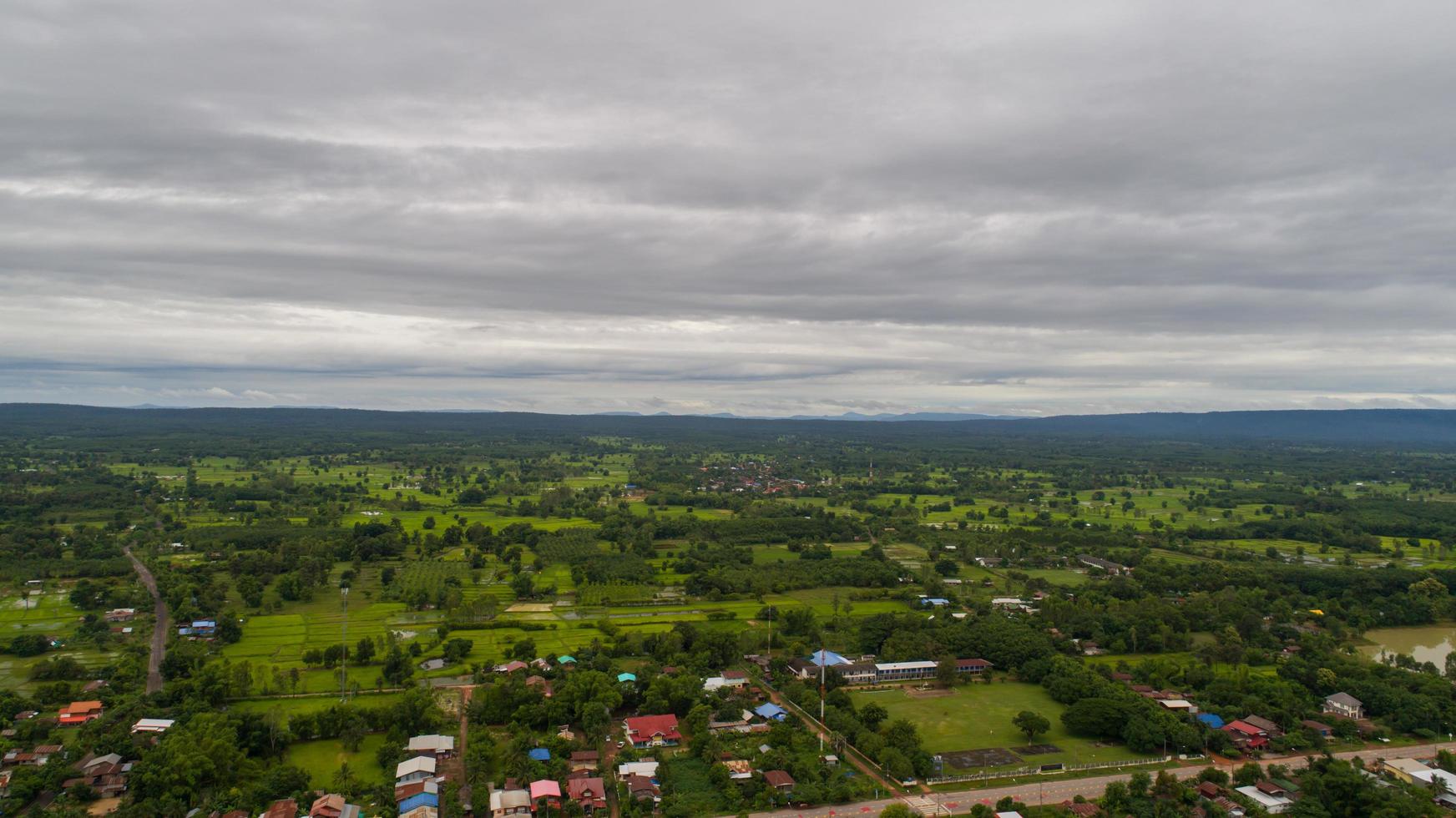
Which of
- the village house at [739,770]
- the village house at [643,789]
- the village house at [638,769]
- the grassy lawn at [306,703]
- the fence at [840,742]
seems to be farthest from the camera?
the grassy lawn at [306,703]

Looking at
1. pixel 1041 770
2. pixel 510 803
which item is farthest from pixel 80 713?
pixel 1041 770

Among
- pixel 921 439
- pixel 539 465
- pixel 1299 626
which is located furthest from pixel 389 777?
pixel 921 439

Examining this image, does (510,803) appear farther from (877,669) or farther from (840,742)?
(877,669)

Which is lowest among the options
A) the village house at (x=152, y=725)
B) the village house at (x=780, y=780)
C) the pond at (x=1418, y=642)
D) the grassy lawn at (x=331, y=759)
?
the grassy lawn at (x=331, y=759)

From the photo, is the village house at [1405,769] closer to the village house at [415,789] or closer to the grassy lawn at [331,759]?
the village house at [415,789]

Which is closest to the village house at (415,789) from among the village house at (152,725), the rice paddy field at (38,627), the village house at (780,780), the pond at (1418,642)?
the village house at (152,725)

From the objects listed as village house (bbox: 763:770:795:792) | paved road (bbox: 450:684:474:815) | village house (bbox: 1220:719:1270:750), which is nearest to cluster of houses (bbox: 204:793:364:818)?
paved road (bbox: 450:684:474:815)

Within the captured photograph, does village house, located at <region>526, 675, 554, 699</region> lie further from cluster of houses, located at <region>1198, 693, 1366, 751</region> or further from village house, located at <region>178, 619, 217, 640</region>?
cluster of houses, located at <region>1198, 693, 1366, 751</region>
